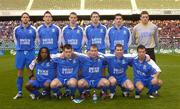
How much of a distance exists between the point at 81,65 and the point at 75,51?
0.88 m

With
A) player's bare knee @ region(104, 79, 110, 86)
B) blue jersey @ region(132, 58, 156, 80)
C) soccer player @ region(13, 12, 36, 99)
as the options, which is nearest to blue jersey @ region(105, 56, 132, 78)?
blue jersey @ region(132, 58, 156, 80)

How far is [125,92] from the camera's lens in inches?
392

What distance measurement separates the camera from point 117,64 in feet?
32.2

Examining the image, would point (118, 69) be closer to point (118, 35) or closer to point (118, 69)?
point (118, 69)

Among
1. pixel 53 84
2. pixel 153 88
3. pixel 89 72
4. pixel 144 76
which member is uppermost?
pixel 89 72

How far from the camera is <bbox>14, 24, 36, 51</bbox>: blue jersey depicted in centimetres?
1017

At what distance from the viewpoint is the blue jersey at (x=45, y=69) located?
9680mm

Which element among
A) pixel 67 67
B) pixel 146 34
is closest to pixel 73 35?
pixel 67 67

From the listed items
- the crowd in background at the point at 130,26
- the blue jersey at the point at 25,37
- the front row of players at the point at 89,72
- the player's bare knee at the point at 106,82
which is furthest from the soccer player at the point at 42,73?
the crowd in background at the point at 130,26

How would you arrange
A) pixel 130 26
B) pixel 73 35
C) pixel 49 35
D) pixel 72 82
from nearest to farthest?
1. pixel 72 82
2. pixel 49 35
3. pixel 73 35
4. pixel 130 26

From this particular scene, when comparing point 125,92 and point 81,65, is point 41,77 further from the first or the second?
point 125,92

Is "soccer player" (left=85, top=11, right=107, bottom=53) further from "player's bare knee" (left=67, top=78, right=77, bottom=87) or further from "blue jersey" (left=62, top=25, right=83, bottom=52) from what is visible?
"player's bare knee" (left=67, top=78, right=77, bottom=87)

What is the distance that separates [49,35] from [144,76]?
2.35m

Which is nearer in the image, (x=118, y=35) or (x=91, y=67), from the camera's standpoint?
(x=91, y=67)
